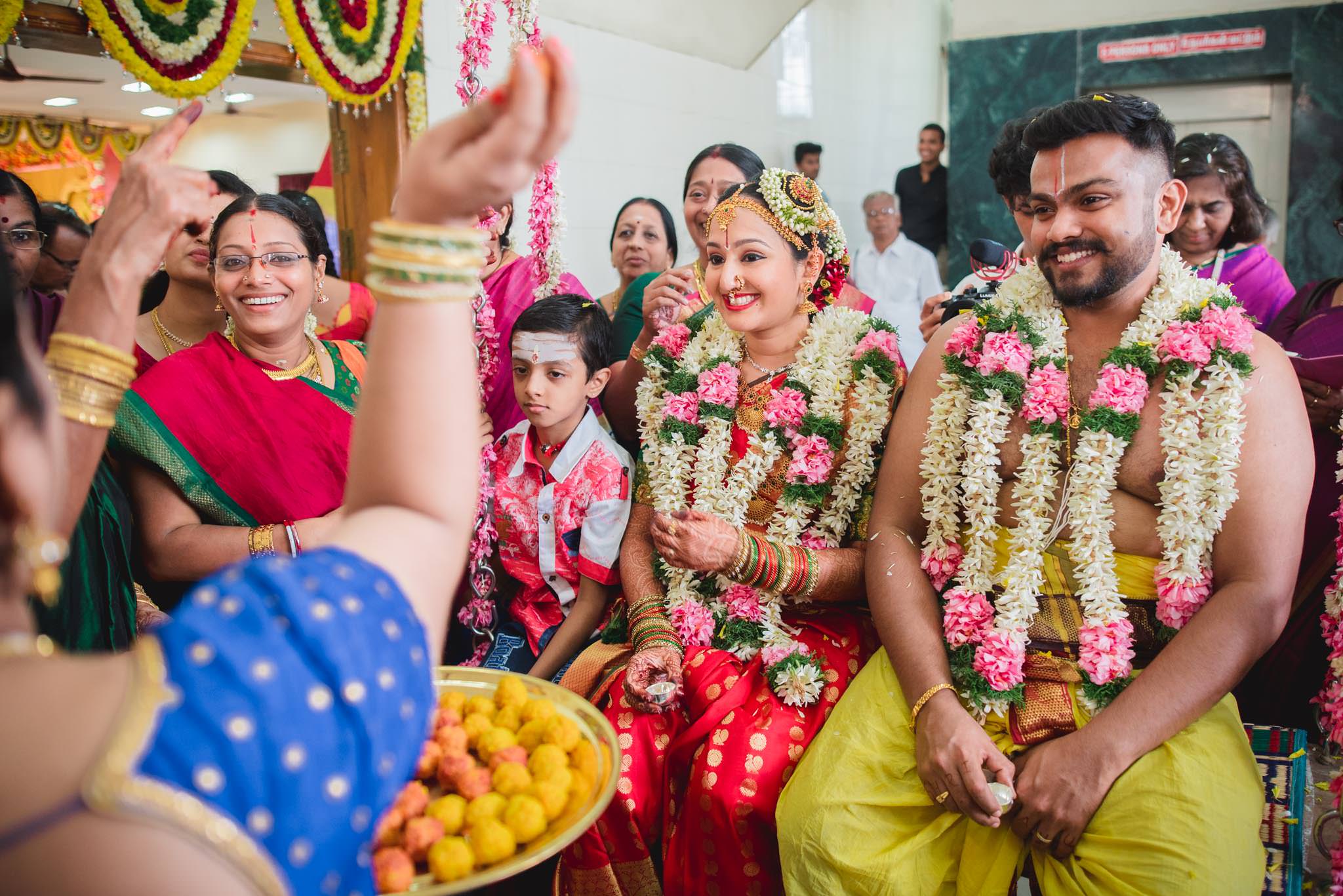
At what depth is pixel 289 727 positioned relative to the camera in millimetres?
799

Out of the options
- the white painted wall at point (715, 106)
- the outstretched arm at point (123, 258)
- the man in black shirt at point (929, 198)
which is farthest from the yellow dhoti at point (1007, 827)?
the man in black shirt at point (929, 198)

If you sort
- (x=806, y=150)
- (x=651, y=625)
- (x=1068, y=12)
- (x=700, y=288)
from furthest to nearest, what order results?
(x=806, y=150)
(x=1068, y=12)
(x=700, y=288)
(x=651, y=625)

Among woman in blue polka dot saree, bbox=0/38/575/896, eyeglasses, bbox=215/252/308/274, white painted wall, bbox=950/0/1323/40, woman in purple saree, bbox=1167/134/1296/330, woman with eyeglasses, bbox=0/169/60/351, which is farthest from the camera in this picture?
white painted wall, bbox=950/0/1323/40

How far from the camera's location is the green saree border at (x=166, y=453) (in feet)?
8.05

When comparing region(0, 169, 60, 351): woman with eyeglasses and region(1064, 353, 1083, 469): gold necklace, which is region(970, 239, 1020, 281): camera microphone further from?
region(0, 169, 60, 351): woman with eyeglasses

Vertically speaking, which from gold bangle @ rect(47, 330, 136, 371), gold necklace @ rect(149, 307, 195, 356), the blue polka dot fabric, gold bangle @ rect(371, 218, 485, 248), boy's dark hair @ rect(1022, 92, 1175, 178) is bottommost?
the blue polka dot fabric

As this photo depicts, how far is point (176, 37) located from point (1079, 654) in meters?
4.28

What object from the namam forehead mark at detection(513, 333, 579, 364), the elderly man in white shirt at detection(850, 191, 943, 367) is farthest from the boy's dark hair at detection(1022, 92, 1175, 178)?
the elderly man in white shirt at detection(850, 191, 943, 367)

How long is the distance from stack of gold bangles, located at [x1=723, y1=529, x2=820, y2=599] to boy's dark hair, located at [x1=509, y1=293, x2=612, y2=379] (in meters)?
0.85

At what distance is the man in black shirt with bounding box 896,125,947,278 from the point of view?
345 inches

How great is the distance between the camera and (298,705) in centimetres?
81

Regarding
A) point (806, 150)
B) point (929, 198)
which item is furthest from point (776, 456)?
point (929, 198)

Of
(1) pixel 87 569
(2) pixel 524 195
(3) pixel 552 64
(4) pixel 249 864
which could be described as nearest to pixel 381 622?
(4) pixel 249 864

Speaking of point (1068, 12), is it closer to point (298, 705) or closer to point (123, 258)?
point (123, 258)
